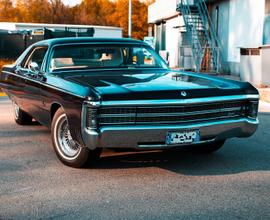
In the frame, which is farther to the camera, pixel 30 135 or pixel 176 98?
pixel 30 135

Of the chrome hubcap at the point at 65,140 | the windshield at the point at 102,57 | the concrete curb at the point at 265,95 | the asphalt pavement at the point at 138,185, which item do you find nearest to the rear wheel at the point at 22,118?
the asphalt pavement at the point at 138,185

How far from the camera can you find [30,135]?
7.33m

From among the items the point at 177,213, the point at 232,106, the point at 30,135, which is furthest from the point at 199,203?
the point at 30,135

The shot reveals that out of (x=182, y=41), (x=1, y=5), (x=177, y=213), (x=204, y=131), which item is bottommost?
(x=177, y=213)

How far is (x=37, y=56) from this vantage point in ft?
23.7

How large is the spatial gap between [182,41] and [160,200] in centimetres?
2219

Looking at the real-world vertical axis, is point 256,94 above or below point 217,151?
above

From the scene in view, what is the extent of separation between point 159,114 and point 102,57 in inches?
78.5

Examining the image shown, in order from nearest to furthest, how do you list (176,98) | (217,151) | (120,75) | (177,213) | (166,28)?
(177,213)
(176,98)
(120,75)
(217,151)
(166,28)

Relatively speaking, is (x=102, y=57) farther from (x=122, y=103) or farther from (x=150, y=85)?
(x=122, y=103)

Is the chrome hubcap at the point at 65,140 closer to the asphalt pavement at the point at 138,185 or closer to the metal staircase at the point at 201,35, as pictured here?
the asphalt pavement at the point at 138,185

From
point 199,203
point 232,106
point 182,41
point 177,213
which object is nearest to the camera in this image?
point 177,213

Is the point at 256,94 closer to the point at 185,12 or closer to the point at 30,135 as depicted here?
the point at 30,135

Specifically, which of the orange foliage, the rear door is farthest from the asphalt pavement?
the orange foliage
